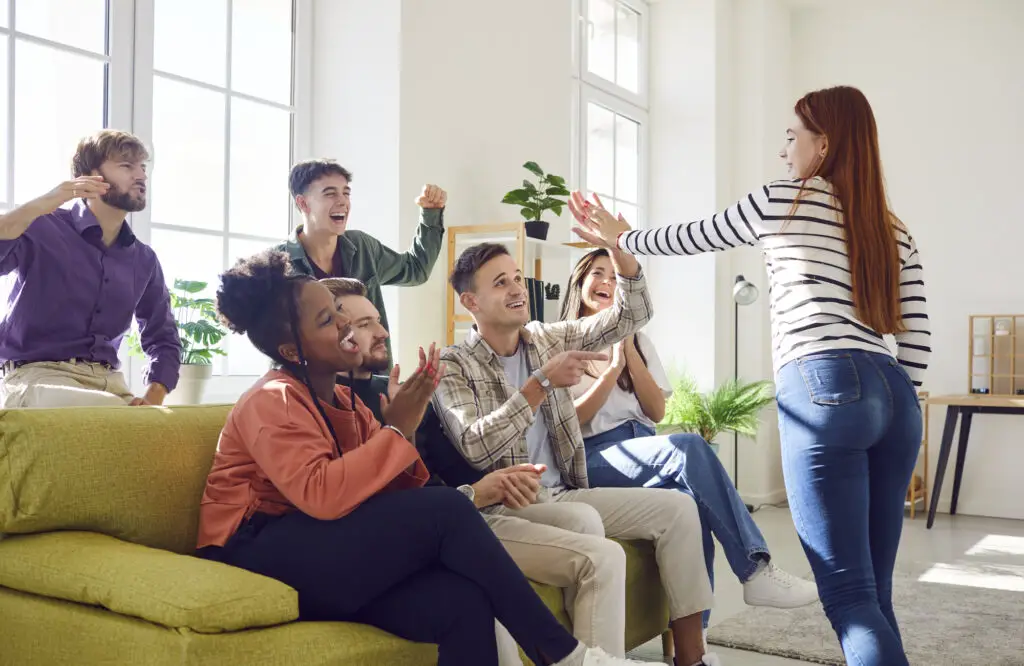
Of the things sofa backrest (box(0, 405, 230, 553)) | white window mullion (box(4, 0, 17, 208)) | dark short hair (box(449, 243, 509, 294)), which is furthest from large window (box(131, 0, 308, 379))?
sofa backrest (box(0, 405, 230, 553))

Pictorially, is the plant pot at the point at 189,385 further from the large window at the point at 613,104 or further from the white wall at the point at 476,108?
the large window at the point at 613,104

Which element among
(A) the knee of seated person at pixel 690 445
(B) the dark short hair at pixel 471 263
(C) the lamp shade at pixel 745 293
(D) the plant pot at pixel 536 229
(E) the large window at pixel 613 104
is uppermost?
(E) the large window at pixel 613 104

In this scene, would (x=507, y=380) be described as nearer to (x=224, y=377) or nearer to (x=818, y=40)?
(x=224, y=377)

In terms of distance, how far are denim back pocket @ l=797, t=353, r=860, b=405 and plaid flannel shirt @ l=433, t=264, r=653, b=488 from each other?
2.20 ft

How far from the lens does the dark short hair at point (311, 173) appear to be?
3.00 meters

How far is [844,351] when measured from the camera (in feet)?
6.20

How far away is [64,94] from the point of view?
9.96 feet

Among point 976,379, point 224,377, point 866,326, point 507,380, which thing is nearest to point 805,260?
point 866,326

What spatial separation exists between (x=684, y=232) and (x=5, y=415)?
1.39 metres

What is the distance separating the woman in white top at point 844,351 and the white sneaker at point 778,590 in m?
0.62

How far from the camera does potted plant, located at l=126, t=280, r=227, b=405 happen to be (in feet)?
9.85

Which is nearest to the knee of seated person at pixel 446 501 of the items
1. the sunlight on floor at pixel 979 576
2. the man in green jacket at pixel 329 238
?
Result: the man in green jacket at pixel 329 238

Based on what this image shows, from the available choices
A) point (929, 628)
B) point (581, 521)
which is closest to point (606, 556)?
point (581, 521)

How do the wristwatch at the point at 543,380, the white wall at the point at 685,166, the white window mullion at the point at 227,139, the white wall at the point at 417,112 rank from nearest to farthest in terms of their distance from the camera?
the wristwatch at the point at 543,380 → the white window mullion at the point at 227,139 → the white wall at the point at 417,112 → the white wall at the point at 685,166
